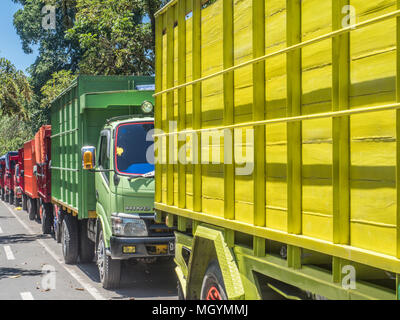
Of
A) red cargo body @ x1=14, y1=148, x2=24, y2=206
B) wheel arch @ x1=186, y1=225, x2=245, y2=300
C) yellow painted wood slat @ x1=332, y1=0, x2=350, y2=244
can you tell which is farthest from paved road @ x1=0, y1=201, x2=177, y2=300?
red cargo body @ x1=14, y1=148, x2=24, y2=206

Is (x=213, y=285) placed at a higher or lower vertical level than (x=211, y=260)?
lower

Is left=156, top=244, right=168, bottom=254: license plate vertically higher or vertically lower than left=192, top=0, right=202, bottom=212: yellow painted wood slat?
lower

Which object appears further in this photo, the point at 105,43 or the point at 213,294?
the point at 105,43

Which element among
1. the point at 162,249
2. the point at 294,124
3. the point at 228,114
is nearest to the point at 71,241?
the point at 162,249

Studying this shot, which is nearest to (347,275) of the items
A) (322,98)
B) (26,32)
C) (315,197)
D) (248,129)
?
→ (315,197)

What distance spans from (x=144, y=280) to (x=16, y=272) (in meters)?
2.57

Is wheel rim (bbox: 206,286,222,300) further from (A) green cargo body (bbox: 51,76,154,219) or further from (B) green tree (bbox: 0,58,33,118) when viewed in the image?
(B) green tree (bbox: 0,58,33,118)

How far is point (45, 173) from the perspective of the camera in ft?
60.1

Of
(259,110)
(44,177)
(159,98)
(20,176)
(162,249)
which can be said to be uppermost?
(159,98)

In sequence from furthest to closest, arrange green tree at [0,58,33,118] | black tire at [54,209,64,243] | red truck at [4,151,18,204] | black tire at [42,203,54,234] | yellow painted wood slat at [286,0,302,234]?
red truck at [4,151,18,204] → green tree at [0,58,33,118] → black tire at [42,203,54,234] → black tire at [54,209,64,243] → yellow painted wood slat at [286,0,302,234]

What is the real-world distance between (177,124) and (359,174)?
3.18 m

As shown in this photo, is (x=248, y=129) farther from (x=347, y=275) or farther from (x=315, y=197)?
(x=347, y=275)

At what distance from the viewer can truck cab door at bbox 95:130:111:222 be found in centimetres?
1048

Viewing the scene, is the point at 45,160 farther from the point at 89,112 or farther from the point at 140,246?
the point at 140,246
